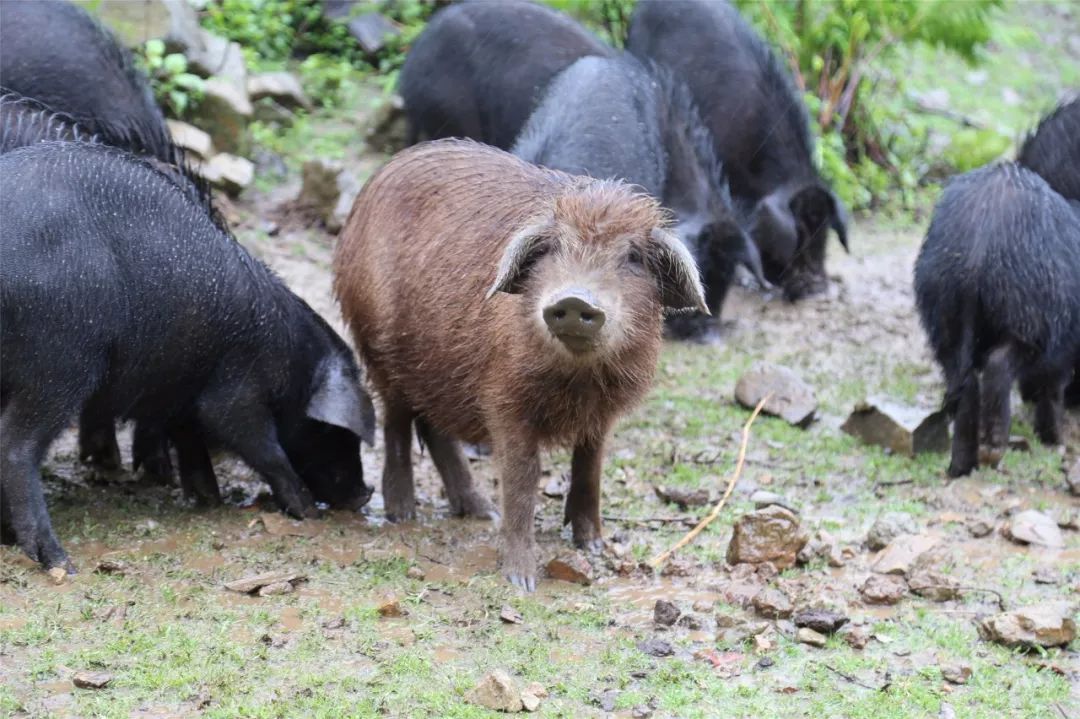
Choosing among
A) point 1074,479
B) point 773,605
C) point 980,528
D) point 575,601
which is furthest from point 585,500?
point 1074,479

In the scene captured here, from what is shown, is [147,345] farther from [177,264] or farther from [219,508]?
[219,508]

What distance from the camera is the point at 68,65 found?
23.6ft

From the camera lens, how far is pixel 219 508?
6.11 meters

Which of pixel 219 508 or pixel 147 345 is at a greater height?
pixel 147 345

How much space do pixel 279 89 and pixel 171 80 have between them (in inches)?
49.1

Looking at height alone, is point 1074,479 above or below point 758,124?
below

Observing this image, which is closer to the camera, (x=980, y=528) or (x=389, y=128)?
(x=980, y=528)

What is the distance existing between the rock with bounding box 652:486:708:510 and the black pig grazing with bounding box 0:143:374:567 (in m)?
1.35

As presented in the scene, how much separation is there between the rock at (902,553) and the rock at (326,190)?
Result: 179 inches

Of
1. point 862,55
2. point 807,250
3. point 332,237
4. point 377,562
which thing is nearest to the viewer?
point 377,562

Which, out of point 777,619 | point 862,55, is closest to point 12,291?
point 777,619

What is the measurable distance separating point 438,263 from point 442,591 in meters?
1.32

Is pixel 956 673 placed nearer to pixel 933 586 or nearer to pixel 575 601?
pixel 933 586

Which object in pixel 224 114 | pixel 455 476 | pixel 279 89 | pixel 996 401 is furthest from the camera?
pixel 279 89
